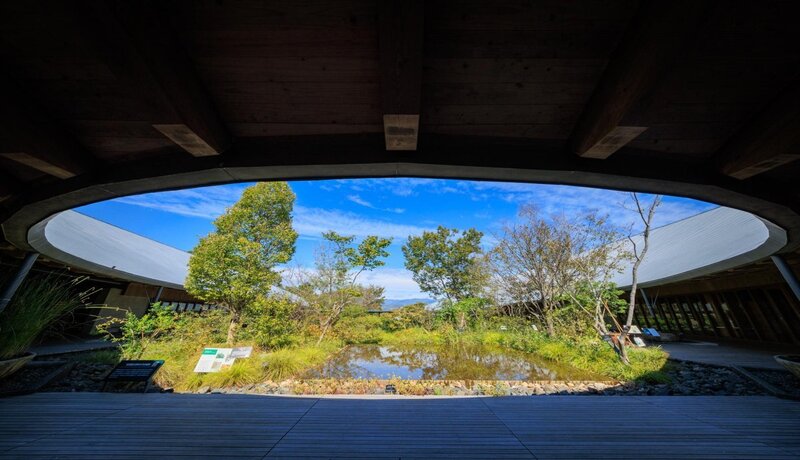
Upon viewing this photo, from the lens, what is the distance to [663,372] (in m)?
4.87

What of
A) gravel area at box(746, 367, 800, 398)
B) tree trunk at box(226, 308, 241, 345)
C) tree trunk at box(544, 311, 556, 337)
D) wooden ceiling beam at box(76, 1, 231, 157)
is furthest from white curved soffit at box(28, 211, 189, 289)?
tree trunk at box(544, 311, 556, 337)

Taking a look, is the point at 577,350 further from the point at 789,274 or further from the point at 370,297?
the point at 370,297

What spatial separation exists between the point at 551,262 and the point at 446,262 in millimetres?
7432

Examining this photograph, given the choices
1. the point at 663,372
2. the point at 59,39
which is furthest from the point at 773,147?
the point at 663,372

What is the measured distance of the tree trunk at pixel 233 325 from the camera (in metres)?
7.58

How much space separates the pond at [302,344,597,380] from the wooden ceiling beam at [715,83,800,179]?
206 inches

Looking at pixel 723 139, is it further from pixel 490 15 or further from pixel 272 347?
pixel 272 347

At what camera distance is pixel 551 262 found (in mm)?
8477

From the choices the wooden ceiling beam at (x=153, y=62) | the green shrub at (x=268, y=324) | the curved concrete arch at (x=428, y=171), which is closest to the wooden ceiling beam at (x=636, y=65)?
the curved concrete arch at (x=428, y=171)

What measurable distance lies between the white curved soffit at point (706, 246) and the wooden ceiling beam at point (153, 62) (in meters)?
5.01

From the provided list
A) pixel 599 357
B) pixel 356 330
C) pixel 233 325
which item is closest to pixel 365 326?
pixel 356 330

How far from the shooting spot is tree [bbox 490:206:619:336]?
23.5 feet

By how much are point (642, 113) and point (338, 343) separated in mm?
10147

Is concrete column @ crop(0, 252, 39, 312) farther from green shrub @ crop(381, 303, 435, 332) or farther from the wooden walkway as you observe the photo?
green shrub @ crop(381, 303, 435, 332)
